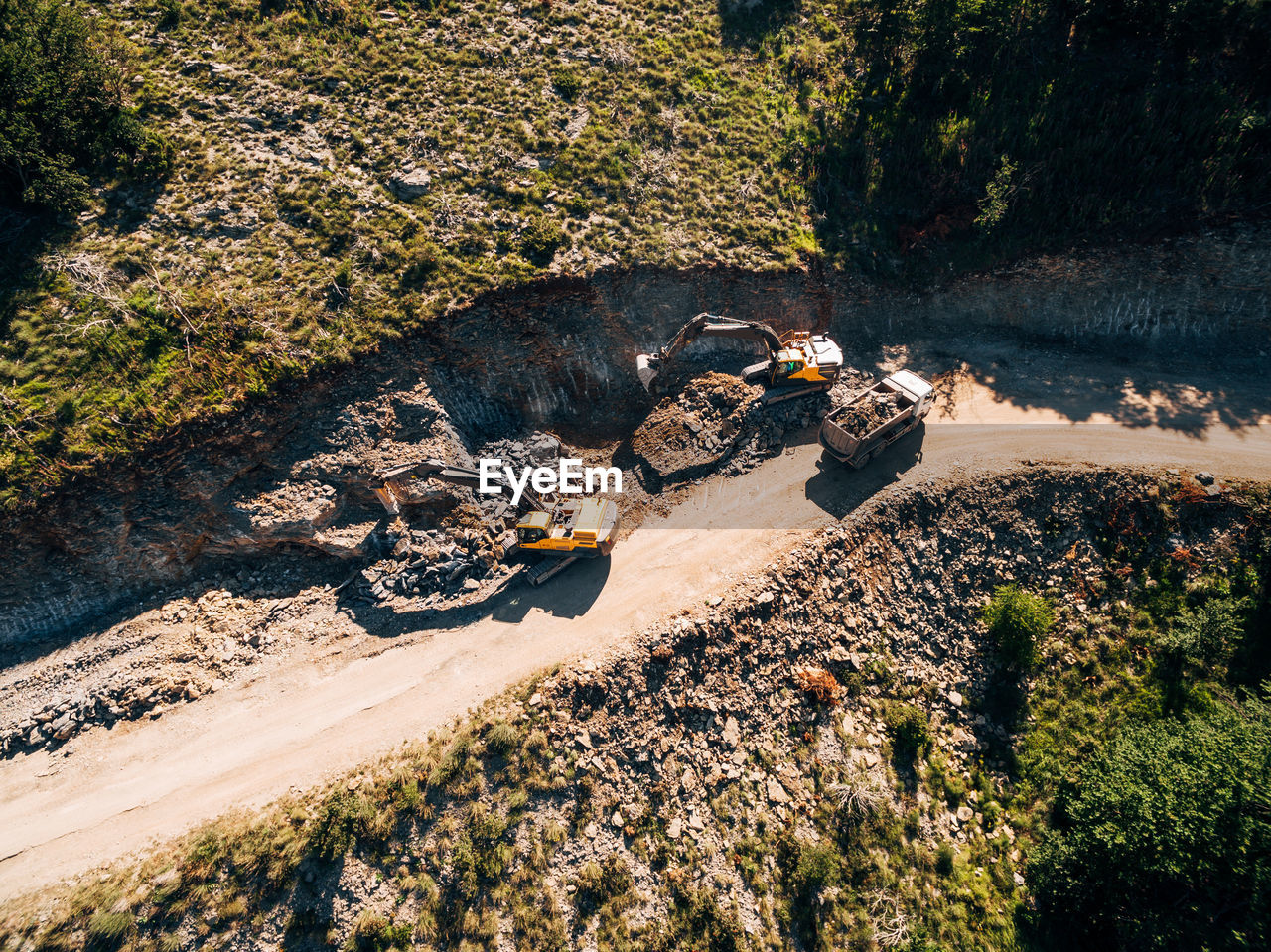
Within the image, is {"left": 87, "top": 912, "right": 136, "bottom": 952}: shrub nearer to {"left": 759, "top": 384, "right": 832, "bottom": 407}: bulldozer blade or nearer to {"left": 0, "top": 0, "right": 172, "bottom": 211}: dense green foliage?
{"left": 0, "top": 0, "right": 172, "bottom": 211}: dense green foliage

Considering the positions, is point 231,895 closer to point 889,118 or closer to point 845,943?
Answer: point 845,943

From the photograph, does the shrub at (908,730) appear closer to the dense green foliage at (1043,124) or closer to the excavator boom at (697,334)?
the excavator boom at (697,334)

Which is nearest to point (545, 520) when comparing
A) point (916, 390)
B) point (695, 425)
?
point (695, 425)

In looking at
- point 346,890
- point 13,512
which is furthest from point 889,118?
point 13,512

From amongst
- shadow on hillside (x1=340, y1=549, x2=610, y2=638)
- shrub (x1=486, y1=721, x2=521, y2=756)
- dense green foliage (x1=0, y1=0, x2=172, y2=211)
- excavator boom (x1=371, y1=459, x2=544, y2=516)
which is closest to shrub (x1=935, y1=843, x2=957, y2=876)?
shadow on hillside (x1=340, y1=549, x2=610, y2=638)

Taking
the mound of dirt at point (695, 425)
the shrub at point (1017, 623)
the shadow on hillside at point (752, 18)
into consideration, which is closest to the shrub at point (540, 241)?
the mound of dirt at point (695, 425)

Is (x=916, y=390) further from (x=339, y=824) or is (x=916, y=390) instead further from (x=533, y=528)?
(x=339, y=824)
